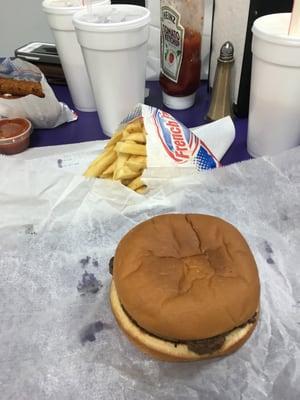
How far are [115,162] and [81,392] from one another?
0.52 m

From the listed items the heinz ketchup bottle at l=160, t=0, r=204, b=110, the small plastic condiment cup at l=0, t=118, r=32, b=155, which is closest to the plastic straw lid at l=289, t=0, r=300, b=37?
the heinz ketchup bottle at l=160, t=0, r=204, b=110

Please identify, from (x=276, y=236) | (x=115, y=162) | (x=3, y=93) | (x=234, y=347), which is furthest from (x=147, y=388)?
(x=3, y=93)

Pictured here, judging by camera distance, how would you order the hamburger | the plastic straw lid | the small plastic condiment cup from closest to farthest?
1. the hamburger
2. the plastic straw lid
3. the small plastic condiment cup

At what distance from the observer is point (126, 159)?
3.05ft

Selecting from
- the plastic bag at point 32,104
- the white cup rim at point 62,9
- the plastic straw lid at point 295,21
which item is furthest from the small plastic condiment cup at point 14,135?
the plastic straw lid at point 295,21

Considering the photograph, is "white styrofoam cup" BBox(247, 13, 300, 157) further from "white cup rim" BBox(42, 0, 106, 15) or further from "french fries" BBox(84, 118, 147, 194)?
"white cup rim" BBox(42, 0, 106, 15)

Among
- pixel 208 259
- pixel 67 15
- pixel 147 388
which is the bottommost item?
pixel 147 388

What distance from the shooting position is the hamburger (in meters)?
0.59

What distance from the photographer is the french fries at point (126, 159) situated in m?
0.91

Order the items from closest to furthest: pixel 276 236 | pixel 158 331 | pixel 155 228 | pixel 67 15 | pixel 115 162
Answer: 1. pixel 158 331
2. pixel 155 228
3. pixel 276 236
4. pixel 115 162
5. pixel 67 15

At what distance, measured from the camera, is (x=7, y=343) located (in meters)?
0.66

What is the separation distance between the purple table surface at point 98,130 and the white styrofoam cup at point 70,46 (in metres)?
0.06

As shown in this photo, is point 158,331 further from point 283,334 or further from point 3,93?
point 3,93

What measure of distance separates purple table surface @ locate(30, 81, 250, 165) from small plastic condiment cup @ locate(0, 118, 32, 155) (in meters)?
0.06
